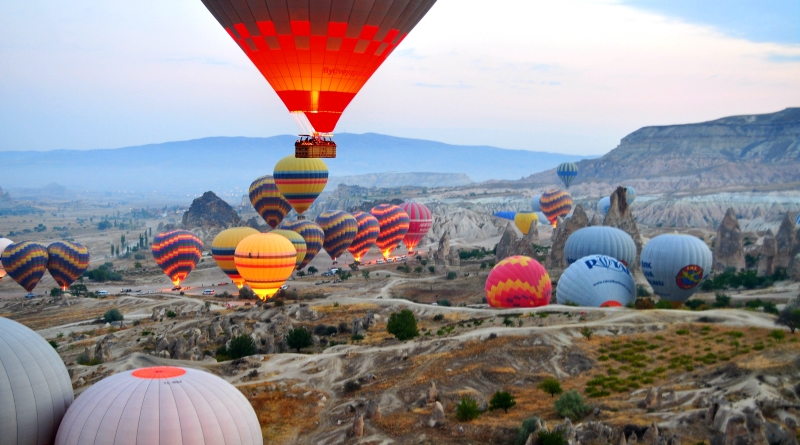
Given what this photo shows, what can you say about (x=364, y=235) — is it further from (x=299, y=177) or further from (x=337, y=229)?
(x=299, y=177)

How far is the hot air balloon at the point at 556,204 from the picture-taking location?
396 feet

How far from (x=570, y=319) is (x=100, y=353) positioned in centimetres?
2134

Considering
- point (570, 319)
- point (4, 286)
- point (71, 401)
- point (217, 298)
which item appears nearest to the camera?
point (71, 401)

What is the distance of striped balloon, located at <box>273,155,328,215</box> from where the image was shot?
7825cm

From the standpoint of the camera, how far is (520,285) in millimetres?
44531

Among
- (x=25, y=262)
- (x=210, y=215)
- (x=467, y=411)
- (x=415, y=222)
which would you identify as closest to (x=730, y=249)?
(x=415, y=222)

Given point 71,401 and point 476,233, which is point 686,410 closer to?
point 71,401

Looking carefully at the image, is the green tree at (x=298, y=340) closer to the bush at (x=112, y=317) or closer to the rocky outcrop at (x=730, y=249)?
the bush at (x=112, y=317)

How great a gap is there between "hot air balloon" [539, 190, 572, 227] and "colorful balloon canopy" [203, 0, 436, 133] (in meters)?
86.6

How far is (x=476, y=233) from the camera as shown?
136 meters

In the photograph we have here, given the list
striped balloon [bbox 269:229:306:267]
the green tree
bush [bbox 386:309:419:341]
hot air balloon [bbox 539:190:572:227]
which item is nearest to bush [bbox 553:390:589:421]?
bush [bbox 386:309:419:341]

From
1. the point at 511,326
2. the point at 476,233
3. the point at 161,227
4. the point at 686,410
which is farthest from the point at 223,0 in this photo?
the point at 161,227

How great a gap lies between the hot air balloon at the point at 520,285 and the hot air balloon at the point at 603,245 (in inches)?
311

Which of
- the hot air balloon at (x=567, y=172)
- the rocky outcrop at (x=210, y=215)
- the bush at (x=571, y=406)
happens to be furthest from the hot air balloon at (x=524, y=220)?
the bush at (x=571, y=406)
